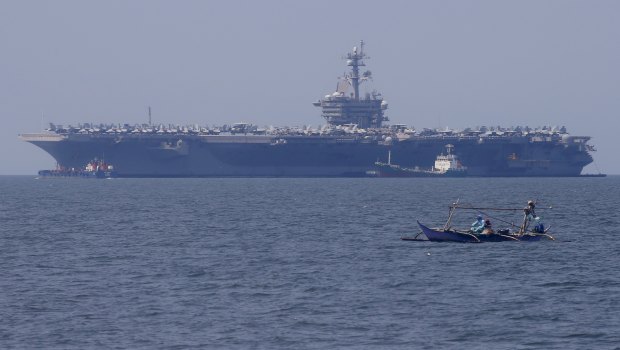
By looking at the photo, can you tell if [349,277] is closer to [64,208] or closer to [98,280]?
[98,280]

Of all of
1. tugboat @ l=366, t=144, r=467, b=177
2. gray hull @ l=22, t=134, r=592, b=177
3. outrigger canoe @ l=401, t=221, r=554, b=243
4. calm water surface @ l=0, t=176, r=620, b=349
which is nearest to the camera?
calm water surface @ l=0, t=176, r=620, b=349

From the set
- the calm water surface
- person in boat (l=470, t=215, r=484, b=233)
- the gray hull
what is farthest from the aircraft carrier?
person in boat (l=470, t=215, r=484, b=233)

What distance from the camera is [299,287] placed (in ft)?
102

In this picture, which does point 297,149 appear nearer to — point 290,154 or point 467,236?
point 290,154

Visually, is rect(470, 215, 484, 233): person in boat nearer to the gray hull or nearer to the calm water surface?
the calm water surface

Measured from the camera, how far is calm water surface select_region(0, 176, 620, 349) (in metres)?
24.4

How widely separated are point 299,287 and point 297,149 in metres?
109

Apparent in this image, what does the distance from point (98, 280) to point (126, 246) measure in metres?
10.9

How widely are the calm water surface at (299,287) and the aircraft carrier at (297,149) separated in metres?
82.4

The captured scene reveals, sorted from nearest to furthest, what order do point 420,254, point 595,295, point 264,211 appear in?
point 595,295 < point 420,254 < point 264,211

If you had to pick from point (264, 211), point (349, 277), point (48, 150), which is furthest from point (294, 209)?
point (48, 150)

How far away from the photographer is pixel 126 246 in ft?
142

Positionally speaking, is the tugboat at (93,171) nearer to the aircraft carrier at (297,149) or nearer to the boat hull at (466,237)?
the aircraft carrier at (297,149)

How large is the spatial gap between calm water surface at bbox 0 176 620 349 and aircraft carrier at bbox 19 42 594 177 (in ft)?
270
